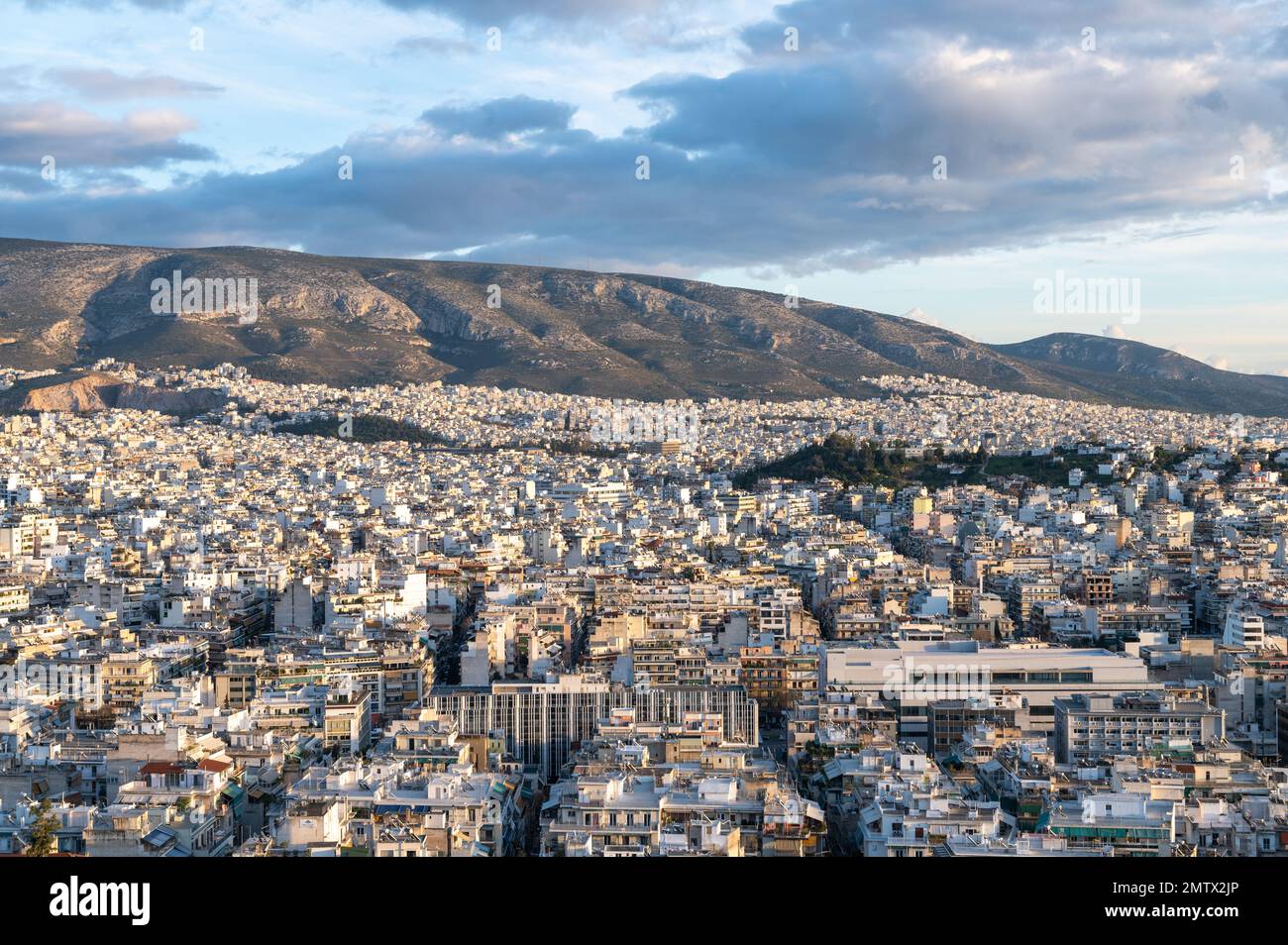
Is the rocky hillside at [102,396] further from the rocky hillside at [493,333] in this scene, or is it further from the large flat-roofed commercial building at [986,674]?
the large flat-roofed commercial building at [986,674]

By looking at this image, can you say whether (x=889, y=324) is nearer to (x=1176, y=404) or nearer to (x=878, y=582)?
(x=1176, y=404)

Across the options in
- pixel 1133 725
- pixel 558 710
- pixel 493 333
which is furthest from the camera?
pixel 493 333

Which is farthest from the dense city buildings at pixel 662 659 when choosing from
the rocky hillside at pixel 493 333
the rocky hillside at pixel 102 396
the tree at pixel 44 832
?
the rocky hillside at pixel 493 333

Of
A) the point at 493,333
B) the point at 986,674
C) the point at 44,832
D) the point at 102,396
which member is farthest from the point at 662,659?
the point at 493,333

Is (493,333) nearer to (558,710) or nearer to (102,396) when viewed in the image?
(102,396)
